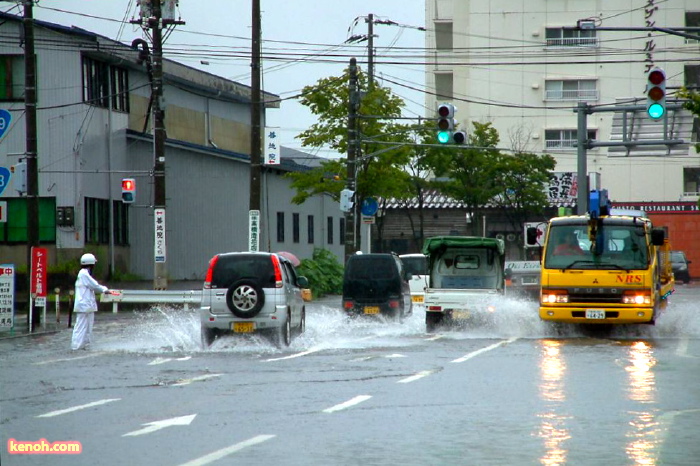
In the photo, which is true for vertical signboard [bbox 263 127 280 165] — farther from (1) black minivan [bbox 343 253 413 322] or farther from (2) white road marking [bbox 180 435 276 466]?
(2) white road marking [bbox 180 435 276 466]

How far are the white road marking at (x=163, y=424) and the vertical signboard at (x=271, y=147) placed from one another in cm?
3907

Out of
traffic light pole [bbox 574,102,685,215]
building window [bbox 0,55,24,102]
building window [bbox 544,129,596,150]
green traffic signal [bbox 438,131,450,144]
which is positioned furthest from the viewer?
building window [bbox 544,129,596,150]

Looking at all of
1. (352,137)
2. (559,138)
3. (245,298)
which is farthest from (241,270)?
(559,138)

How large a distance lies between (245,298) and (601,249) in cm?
768

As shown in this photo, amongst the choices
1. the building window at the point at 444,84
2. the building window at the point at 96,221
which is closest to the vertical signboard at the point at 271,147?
the building window at the point at 96,221

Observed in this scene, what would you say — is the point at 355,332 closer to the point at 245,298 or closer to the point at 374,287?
the point at 374,287

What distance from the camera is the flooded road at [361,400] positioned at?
33.2ft

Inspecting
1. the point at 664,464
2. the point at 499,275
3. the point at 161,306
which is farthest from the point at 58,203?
the point at 664,464

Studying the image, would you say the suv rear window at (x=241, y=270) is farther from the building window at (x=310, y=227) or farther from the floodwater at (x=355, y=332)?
the building window at (x=310, y=227)

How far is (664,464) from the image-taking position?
9.41 meters

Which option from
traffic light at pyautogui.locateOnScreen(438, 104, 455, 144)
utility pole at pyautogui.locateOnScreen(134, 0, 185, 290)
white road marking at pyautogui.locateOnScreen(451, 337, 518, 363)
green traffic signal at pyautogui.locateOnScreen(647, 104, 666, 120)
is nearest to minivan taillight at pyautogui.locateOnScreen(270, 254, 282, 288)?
white road marking at pyautogui.locateOnScreen(451, 337, 518, 363)

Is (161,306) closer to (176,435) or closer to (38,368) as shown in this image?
(38,368)

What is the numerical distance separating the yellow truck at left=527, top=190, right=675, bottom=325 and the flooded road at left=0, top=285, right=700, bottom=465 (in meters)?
0.68

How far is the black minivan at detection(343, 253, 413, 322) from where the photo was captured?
31375mm
